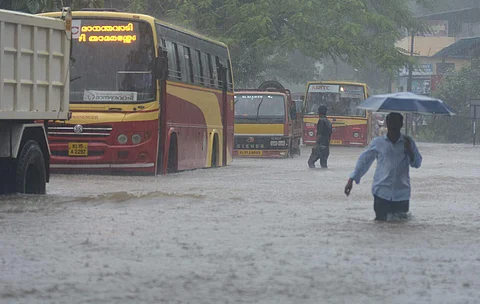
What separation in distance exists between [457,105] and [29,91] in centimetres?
5867

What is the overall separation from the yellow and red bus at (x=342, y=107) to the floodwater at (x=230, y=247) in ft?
96.1

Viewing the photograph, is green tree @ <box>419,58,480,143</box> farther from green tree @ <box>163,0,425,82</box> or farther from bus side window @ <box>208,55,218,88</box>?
bus side window @ <box>208,55,218,88</box>

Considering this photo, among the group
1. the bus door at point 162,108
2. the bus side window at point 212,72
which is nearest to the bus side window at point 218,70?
the bus side window at point 212,72

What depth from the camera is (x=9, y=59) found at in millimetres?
15047

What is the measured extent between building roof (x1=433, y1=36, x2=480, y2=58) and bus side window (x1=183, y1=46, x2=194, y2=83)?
58.1 m

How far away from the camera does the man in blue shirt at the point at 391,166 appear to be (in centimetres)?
1354

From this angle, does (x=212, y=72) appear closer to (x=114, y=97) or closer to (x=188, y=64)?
(x=188, y=64)

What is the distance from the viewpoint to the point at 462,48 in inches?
3383

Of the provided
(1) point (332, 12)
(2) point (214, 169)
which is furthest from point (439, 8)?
(2) point (214, 169)

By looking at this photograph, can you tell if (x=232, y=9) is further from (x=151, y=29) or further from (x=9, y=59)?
(x=9, y=59)

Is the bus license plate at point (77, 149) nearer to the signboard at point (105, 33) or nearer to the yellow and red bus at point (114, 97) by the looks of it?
the yellow and red bus at point (114, 97)

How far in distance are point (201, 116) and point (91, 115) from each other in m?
5.09

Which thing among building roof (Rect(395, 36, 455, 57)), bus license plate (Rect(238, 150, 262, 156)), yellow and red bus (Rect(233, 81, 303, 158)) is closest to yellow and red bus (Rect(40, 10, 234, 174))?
yellow and red bus (Rect(233, 81, 303, 158))

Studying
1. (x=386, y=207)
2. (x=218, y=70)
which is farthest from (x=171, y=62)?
(x=386, y=207)
